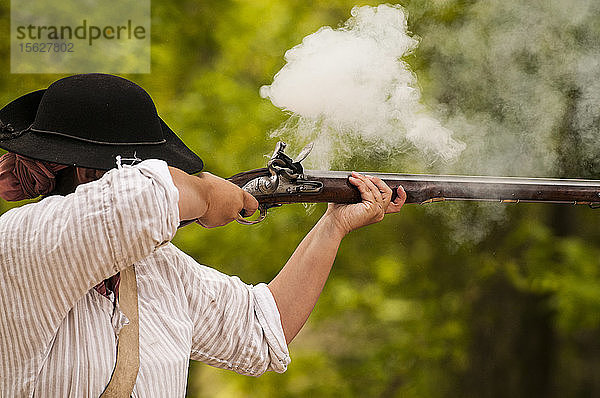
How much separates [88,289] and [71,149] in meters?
0.34

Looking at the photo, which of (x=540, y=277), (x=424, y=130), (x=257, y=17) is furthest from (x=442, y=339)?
(x=257, y=17)

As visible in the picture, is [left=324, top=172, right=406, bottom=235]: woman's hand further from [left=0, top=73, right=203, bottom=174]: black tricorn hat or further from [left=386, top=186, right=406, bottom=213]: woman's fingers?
[left=0, top=73, right=203, bottom=174]: black tricorn hat

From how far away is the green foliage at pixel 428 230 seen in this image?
4547mm

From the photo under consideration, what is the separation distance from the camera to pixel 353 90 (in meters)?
2.78

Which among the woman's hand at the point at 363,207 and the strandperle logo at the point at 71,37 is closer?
the woman's hand at the point at 363,207

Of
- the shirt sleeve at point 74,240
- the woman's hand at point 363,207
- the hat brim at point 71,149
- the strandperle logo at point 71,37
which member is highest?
the strandperle logo at point 71,37

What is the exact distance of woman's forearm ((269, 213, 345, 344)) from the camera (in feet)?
6.84

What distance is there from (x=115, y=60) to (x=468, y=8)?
2661 millimetres

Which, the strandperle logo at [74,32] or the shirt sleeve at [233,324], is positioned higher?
the strandperle logo at [74,32]

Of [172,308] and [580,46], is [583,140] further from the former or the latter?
[172,308]

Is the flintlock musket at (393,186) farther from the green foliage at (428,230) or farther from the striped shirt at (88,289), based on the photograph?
the green foliage at (428,230)

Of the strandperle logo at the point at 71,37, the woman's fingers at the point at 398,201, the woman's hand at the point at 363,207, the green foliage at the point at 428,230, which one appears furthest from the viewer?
the strandperle logo at the point at 71,37

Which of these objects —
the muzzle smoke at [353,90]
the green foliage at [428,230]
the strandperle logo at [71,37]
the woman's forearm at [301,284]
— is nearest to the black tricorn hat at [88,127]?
the woman's forearm at [301,284]

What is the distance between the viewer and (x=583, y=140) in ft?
13.9
